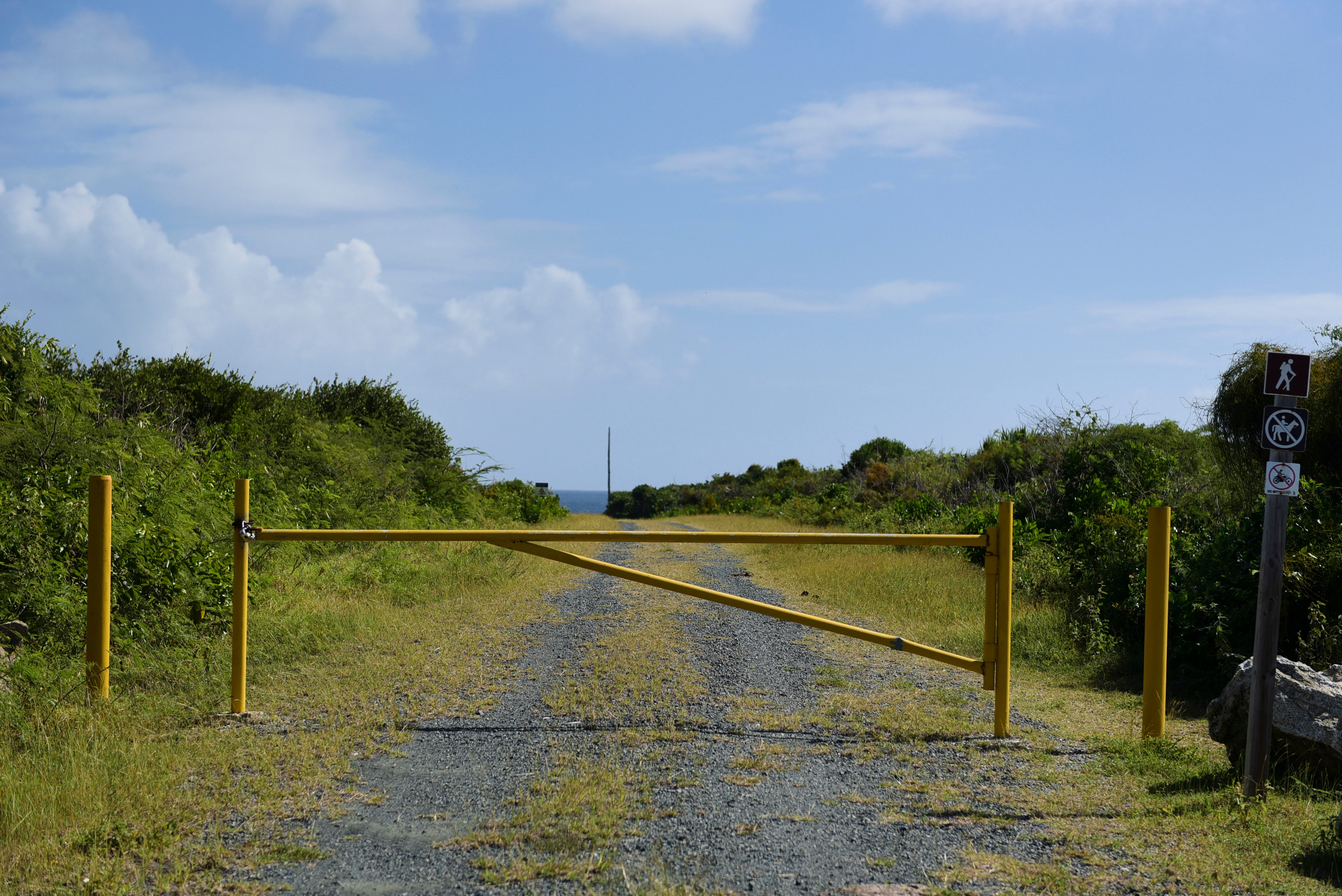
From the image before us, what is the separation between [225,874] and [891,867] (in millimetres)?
2546

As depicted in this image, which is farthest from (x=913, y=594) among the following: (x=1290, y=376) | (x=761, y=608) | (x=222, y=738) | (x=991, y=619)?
(x=222, y=738)

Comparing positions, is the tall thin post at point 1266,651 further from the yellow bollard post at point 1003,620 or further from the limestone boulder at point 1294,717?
the yellow bollard post at point 1003,620

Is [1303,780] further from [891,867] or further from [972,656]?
[972,656]

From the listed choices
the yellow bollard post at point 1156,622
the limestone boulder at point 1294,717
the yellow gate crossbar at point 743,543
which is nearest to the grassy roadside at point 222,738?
the yellow gate crossbar at point 743,543

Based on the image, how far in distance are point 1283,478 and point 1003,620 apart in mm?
1735

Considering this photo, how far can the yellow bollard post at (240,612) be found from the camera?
5.60 m

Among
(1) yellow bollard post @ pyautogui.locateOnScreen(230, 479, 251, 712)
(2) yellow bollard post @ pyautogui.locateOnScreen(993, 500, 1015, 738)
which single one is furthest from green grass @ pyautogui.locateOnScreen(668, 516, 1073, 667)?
(1) yellow bollard post @ pyautogui.locateOnScreen(230, 479, 251, 712)

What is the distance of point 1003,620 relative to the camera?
5.49 metres

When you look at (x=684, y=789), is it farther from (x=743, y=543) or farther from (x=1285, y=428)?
(x=1285, y=428)

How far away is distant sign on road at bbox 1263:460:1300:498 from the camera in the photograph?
428 centimetres

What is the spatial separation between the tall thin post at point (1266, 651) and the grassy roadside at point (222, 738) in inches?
168

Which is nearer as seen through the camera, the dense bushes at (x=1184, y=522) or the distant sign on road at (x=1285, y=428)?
the distant sign on road at (x=1285, y=428)

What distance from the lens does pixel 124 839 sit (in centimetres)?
369

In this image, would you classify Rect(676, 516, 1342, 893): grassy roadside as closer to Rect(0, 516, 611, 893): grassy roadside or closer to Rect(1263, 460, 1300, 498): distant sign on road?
Rect(1263, 460, 1300, 498): distant sign on road
